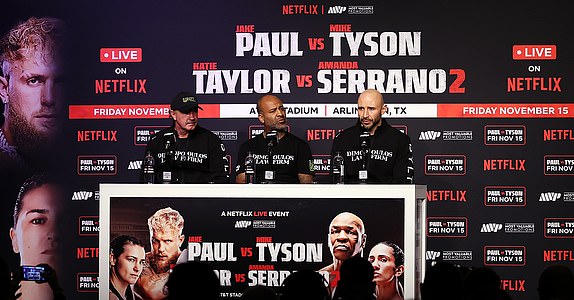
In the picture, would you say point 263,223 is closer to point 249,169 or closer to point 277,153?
point 249,169

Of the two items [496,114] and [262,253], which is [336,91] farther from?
[262,253]

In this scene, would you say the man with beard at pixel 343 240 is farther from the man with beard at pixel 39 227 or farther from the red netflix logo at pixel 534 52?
the man with beard at pixel 39 227

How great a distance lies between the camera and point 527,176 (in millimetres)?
8867

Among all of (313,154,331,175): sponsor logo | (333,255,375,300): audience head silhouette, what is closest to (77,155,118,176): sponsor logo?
(313,154,331,175): sponsor logo

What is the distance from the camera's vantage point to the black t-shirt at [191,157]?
7.36 m

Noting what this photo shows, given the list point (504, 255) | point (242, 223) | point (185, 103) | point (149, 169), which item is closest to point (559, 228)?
point (504, 255)

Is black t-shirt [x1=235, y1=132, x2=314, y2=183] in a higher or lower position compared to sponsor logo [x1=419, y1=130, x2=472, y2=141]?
lower

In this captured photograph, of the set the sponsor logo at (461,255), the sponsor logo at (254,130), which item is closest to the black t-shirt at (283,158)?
the sponsor logo at (254,130)

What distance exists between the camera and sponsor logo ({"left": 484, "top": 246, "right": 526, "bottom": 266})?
884 centimetres

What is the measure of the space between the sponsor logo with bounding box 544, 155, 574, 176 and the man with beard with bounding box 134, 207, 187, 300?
3943 mm

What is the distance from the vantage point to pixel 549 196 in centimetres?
883

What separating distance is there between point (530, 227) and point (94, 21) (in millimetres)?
4668

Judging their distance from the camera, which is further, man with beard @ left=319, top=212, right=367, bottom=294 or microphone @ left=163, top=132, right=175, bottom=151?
microphone @ left=163, top=132, right=175, bottom=151

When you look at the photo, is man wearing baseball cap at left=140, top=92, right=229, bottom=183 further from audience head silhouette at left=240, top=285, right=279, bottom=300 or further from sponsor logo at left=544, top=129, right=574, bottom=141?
audience head silhouette at left=240, top=285, right=279, bottom=300
